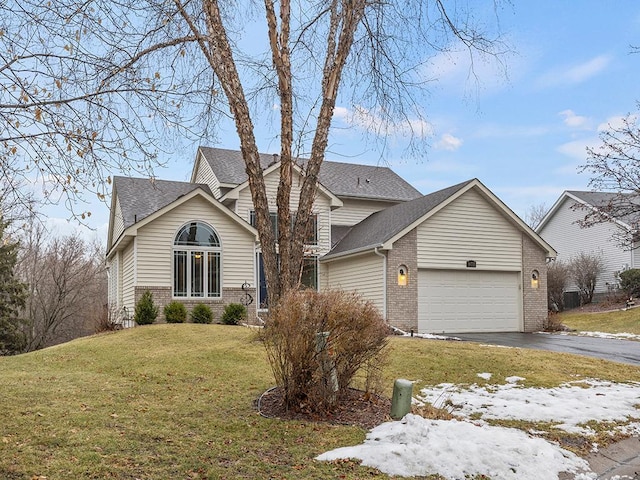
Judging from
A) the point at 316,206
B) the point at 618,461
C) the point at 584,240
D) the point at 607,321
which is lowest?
the point at 607,321

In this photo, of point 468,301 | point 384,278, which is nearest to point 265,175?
point 384,278

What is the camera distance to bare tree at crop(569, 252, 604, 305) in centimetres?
3077

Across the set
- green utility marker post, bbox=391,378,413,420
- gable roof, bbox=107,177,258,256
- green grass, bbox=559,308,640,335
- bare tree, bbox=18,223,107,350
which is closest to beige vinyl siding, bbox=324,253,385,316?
gable roof, bbox=107,177,258,256

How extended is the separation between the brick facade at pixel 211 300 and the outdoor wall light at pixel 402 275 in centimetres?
511

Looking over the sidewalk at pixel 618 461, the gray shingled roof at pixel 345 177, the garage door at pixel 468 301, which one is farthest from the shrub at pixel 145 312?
the sidewalk at pixel 618 461

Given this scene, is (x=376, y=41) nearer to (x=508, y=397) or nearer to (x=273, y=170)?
(x=508, y=397)

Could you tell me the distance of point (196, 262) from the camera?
18.8 m

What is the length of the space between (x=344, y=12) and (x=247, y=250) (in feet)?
34.0

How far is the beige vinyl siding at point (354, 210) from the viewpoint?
24.3m

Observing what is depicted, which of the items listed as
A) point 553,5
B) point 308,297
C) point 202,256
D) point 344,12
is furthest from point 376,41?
point 202,256

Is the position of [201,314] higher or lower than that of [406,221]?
lower

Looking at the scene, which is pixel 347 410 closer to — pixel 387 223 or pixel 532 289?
pixel 387 223

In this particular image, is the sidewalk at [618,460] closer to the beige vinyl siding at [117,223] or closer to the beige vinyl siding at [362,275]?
the beige vinyl siding at [362,275]

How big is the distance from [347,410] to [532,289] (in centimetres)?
1483
